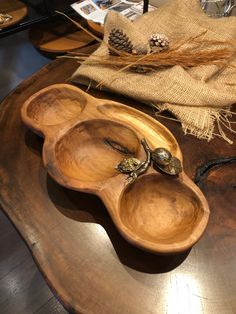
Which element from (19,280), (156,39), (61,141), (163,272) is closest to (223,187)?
(163,272)

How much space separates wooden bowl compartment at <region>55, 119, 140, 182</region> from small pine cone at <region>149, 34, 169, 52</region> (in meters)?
0.27

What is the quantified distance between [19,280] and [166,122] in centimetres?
70

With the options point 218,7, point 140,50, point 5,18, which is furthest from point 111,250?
point 5,18

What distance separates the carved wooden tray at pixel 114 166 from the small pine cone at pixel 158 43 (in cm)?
21

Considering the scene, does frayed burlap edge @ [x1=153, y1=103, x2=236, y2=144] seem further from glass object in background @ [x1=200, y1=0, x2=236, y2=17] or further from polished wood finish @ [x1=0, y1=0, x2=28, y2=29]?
polished wood finish @ [x1=0, y1=0, x2=28, y2=29]

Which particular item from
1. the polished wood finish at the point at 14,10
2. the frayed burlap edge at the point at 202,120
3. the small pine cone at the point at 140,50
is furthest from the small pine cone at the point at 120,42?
the polished wood finish at the point at 14,10

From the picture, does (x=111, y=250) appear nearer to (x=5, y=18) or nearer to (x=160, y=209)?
(x=160, y=209)

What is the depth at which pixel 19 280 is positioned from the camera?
976 millimetres

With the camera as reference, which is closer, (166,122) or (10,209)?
(10,209)

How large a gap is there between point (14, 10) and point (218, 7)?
2.81ft

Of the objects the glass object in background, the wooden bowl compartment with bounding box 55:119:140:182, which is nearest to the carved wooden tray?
the wooden bowl compartment with bounding box 55:119:140:182

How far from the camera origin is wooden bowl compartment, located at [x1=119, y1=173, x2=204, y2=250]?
0.45m

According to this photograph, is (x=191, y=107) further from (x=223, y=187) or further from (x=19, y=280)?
(x=19, y=280)

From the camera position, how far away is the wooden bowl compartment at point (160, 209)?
17.8 inches
